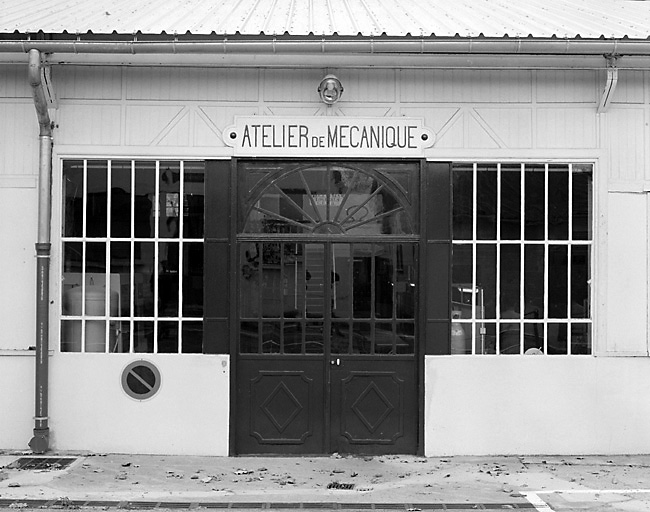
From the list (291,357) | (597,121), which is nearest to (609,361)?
(597,121)

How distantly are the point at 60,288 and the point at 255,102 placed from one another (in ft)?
9.29

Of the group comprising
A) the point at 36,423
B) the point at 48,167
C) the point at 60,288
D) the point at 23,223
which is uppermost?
the point at 48,167

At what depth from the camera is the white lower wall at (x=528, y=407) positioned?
30.3ft

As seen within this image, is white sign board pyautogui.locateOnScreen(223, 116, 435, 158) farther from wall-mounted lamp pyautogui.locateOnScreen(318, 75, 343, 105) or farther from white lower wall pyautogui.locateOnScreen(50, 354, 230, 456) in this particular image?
white lower wall pyautogui.locateOnScreen(50, 354, 230, 456)

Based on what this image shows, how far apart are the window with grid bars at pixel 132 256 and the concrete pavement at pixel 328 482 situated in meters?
1.27

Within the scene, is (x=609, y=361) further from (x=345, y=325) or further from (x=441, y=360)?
(x=345, y=325)

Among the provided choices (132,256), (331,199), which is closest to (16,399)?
(132,256)

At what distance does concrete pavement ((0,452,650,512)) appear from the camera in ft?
25.0

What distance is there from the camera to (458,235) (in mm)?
9352

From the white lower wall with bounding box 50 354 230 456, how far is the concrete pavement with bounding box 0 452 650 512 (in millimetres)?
151

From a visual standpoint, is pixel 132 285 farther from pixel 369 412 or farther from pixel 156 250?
pixel 369 412

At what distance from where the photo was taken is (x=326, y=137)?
9266mm

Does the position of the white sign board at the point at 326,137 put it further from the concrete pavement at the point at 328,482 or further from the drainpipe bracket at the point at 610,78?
the concrete pavement at the point at 328,482

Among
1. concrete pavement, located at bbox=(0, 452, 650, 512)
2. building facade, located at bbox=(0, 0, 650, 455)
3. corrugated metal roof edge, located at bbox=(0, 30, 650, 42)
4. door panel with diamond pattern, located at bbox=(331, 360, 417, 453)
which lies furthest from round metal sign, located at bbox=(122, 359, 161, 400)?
corrugated metal roof edge, located at bbox=(0, 30, 650, 42)
